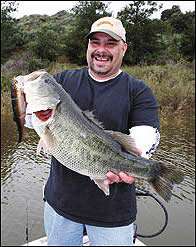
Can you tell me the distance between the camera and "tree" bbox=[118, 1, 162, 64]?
2773 cm

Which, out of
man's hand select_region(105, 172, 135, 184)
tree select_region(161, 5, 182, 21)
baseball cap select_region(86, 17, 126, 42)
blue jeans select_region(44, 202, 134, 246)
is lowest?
blue jeans select_region(44, 202, 134, 246)

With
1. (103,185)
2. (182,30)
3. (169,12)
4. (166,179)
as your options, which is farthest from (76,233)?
(169,12)

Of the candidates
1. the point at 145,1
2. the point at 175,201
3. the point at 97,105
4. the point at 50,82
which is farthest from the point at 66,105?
the point at 145,1

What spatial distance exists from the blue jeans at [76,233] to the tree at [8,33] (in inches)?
844

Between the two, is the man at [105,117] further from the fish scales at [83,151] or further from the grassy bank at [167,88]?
the grassy bank at [167,88]

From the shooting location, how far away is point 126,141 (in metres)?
2.68

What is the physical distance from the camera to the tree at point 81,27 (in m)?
25.7

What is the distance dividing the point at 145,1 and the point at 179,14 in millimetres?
5952

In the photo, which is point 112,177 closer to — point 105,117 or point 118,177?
point 118,177

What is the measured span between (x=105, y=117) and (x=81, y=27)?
24.4 metres

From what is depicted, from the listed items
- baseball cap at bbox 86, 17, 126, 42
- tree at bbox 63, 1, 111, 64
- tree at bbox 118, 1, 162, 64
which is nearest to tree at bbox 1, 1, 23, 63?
tree at bbox 63, 1, 111, 64

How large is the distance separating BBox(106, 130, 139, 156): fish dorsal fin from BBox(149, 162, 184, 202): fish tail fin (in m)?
0.20

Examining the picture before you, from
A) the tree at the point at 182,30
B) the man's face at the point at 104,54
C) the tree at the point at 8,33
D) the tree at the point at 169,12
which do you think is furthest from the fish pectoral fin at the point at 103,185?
the tree at the point at 169,12

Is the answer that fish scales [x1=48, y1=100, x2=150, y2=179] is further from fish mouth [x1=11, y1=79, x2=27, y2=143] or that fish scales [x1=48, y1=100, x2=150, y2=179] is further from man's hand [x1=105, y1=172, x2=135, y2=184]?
fish mouth [x1=11, y1=79, x2=27, y2=143]
